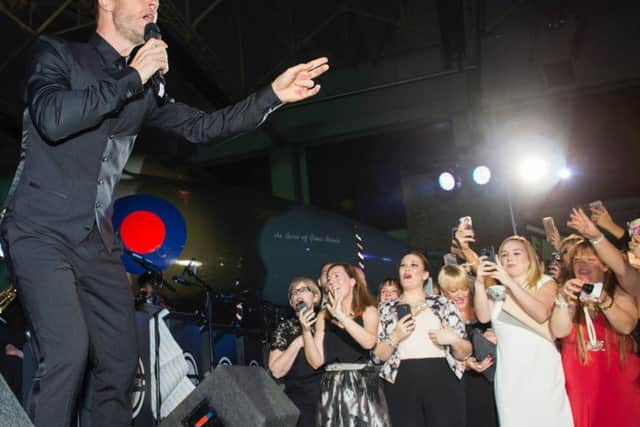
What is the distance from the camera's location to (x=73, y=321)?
62.8 inches

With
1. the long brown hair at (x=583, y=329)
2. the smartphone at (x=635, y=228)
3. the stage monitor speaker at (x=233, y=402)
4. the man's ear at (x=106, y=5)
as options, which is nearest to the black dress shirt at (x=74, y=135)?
the man's ear at (x=106, y=5)

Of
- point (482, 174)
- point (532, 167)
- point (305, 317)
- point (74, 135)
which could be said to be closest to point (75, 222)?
point (74, 135)

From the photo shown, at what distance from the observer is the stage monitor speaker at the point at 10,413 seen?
120 centimetres

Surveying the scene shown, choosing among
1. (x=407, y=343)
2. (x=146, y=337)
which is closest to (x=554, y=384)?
(x=407, y=343)

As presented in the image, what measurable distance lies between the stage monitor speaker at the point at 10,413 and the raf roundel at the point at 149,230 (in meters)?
5.04

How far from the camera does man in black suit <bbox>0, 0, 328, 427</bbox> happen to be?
1574 mm

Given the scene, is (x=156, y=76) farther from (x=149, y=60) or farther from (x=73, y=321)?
(x=73, y=321)

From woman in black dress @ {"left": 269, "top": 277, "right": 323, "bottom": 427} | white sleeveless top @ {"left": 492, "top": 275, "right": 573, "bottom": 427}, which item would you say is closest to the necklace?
white sleeveless top @ {"left": 492, "top": 275, "right": 573, "bottom": 427}

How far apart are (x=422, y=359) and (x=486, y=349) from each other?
2.20 feet

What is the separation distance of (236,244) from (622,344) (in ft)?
16.0

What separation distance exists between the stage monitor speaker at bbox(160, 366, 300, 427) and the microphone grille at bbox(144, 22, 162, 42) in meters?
1.87

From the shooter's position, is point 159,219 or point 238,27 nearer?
point 159,219

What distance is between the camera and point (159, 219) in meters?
6.57

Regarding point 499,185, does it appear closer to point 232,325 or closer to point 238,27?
point 238,27
